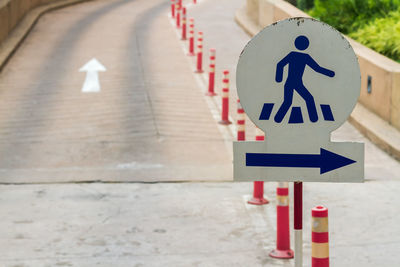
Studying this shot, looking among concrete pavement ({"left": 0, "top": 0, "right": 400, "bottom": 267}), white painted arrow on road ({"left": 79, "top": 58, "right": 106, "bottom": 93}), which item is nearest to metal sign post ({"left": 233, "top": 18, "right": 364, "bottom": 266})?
concrete pavement ({"left": 0, "top": 0, "right": 400, "bottom": 267})

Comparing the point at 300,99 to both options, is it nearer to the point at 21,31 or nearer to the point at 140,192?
the point at 140,192

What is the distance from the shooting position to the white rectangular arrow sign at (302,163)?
21.4 ft

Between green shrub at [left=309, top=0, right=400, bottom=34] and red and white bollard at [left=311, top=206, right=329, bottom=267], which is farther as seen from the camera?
green shrub at [left=309, top=0, right=400, bottom=34]

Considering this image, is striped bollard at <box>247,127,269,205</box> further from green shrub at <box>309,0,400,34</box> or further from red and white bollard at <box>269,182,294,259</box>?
green shrub at <box>309,0,400,34</box>

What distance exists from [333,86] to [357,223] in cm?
523

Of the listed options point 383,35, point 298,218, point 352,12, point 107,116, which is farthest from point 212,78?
point 298,218

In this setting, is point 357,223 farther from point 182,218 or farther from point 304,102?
point 304,102

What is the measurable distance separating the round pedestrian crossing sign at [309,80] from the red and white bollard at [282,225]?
330 centimetres

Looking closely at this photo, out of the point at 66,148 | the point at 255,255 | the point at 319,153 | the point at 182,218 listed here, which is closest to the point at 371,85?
the point at 66,148

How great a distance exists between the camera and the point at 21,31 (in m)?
29.2

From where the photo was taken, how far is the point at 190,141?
16.2m

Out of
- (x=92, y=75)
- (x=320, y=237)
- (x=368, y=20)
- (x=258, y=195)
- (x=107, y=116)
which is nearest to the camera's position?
(x=320, y=237)

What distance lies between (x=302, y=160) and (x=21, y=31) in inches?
933

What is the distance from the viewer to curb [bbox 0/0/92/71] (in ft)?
83.2
